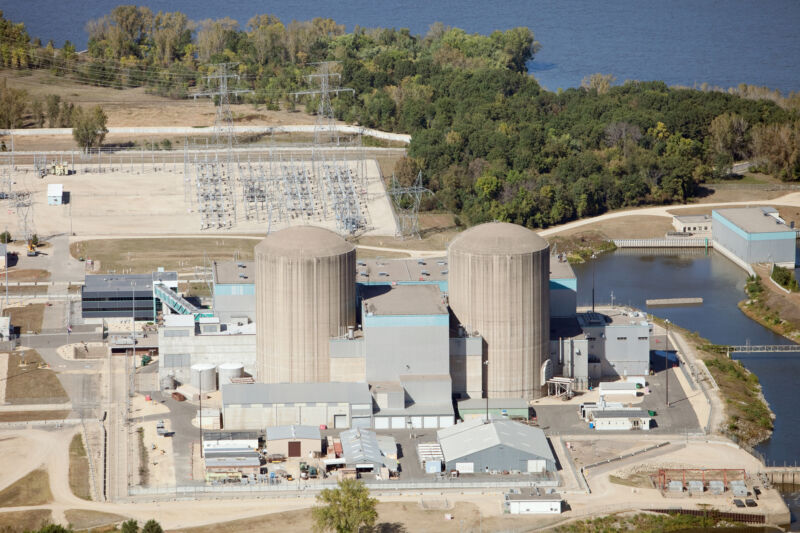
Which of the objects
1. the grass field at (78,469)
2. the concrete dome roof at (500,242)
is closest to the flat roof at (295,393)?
the grass field at (78,469)

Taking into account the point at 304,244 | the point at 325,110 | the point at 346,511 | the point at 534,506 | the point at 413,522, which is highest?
the point at 325,110

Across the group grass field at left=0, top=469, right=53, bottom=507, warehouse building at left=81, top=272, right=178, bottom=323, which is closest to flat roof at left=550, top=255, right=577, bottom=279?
warehouse building at left=81, top=272, right=178, bottom=323

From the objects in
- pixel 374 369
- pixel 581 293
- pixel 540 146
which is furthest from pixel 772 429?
pixel 540 146

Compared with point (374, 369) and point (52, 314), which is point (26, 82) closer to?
point (52, 314)

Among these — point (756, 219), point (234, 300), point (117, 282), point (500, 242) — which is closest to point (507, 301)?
point (500, 242)

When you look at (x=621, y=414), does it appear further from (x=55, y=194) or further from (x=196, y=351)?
(x=55, y=194)

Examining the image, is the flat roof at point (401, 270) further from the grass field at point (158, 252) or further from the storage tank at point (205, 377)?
the grass field at point (158, 252)
